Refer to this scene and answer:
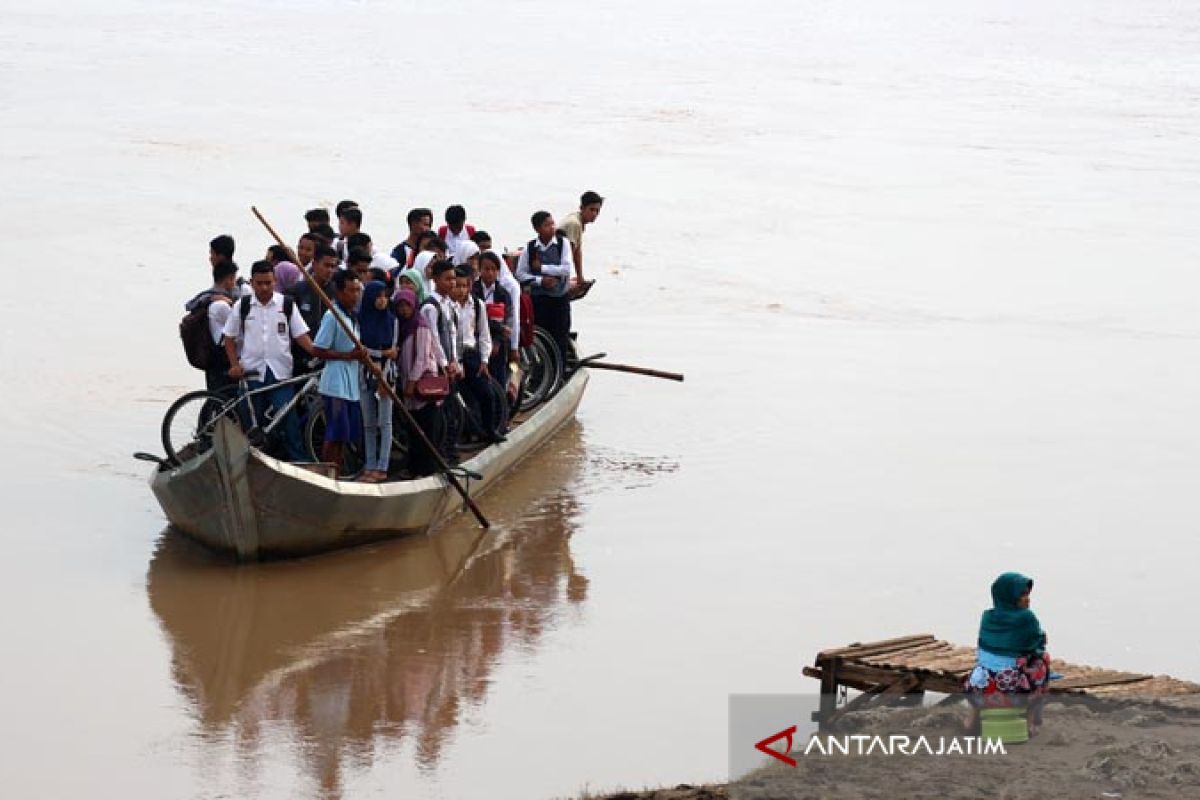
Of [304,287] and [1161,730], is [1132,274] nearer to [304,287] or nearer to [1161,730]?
[304,287]

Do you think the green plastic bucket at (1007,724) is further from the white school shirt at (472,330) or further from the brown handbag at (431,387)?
the white school shirt at (472,330)

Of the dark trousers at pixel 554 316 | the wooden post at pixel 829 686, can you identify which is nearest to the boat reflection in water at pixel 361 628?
the dark trousers at pixel 554 316

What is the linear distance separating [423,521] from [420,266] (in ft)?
5.49

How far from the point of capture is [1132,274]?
2355cm

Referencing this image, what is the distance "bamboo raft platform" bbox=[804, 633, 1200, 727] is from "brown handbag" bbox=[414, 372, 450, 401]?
406cm

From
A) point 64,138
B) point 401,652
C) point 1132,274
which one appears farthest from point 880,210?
point 401,652

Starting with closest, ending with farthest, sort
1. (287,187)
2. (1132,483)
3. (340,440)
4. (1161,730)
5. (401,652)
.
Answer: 1. (1161,730)
2. (401,652)
3. (340,440)
4. (1132,483)
5. (287,187)

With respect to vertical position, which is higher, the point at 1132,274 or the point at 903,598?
the point at 1132,274

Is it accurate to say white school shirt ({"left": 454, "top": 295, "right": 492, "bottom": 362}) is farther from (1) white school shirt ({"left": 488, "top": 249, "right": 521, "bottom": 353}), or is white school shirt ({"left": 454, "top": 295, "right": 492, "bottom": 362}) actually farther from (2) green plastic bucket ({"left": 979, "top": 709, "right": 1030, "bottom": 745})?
(2) green plastic bucket ({"left": 979, "top": 709, "right": 1030, "bottom": 745})

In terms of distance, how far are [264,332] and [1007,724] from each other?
17.9 ft

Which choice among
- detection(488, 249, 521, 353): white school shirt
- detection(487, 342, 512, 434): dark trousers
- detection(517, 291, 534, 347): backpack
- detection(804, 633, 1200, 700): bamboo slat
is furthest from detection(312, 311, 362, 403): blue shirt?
detection(804, 633, 1200, 700): bamboo slat

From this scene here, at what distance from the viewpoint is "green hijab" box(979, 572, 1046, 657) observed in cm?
829

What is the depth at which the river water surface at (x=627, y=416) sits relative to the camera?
34.6 feet

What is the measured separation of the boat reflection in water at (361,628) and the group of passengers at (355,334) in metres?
0.62
